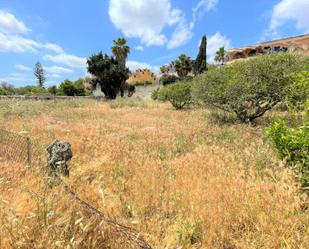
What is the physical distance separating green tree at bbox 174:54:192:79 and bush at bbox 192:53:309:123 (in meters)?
34.8

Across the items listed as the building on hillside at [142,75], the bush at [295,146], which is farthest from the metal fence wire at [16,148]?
the building on hillside at [142,75]

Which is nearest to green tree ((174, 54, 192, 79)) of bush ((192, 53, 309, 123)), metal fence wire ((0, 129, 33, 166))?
bush ((192, 53, 309, 123))

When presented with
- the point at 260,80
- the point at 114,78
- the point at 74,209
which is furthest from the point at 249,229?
the point at 114,78

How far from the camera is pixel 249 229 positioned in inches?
120

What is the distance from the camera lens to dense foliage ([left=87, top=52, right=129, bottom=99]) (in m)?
35.2

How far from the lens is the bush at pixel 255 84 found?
10953 millimetres

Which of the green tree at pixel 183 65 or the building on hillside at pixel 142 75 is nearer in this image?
the green tree at pixel 183 65

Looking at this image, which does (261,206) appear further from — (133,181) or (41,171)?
(41,171)

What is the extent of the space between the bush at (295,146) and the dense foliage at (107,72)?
105 feet

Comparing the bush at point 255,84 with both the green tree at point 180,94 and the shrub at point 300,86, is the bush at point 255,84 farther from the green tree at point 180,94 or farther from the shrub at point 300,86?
the green tree at point 180,94

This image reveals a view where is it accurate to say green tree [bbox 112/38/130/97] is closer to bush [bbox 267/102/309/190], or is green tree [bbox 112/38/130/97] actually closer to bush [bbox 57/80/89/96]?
bush [bbox 57/80/89/96]

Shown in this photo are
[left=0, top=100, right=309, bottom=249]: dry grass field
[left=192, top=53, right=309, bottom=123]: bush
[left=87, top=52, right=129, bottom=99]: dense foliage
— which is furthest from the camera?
[left=87, top=52, right=129, bottom=99]: dense foliage

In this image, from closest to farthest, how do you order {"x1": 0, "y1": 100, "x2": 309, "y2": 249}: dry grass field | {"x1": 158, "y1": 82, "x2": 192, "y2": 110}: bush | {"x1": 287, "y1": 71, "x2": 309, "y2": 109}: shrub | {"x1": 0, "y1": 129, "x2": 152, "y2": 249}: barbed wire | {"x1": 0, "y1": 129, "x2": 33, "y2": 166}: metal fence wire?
1. {"x1": 0, "y1": 100, "x2": 309, "y2": 249}: dry grass field
2. {"x1": 0, "y1": 129, "x2": 152, "y2": 249}: barbed wire
3. {"x1": 287, "y1": 71, "x2": 309, "y2": 109}: shrub
4. {"x1": 0, "y1": 129, "x2": 33, "y2": 166}: metal fence wire
5. {"x1": 158, "y1": 82, "x2": 192, "y2": 110}: bush

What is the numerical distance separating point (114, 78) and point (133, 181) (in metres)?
32.2
